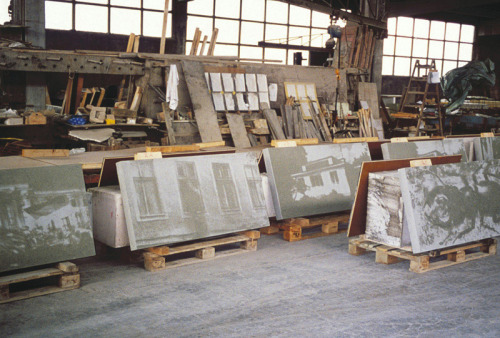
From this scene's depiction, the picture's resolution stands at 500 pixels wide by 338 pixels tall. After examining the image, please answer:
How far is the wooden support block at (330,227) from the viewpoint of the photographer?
667 cm

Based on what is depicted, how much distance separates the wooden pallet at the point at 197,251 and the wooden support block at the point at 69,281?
743 millimetres

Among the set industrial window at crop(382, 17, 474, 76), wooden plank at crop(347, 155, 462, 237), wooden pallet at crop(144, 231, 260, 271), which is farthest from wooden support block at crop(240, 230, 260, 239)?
industrial window at crop(382, 17, 474, 76)

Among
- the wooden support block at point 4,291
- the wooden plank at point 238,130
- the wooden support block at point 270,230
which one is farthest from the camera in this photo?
the wooden plank at point 238,130

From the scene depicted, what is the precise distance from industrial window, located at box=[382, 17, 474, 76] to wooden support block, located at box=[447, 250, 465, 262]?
64.7 feet

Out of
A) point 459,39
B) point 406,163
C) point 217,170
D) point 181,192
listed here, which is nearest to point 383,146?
point 406,163

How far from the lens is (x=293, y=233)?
6352mm

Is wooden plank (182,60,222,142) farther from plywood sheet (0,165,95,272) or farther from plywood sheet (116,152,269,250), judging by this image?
plywood sheet (0,165,95,272)

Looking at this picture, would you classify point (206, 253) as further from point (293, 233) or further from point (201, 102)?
point (201, 102)

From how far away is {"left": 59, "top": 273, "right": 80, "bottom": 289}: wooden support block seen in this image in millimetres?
4454

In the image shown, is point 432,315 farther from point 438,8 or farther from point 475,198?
point 438,8

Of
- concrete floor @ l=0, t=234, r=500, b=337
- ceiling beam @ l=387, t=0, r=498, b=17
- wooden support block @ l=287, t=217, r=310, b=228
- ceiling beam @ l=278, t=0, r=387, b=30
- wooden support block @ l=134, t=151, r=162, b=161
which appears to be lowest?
concrete floor @ l=0, t=234, r=500, b=337

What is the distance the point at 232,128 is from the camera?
1166 centimetres

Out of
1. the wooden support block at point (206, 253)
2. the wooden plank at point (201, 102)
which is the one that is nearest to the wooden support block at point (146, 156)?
the wooden support block at point (206, 253)

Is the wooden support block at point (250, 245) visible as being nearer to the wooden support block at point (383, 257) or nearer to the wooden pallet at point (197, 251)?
the wooden pallet at point (197, 251)
